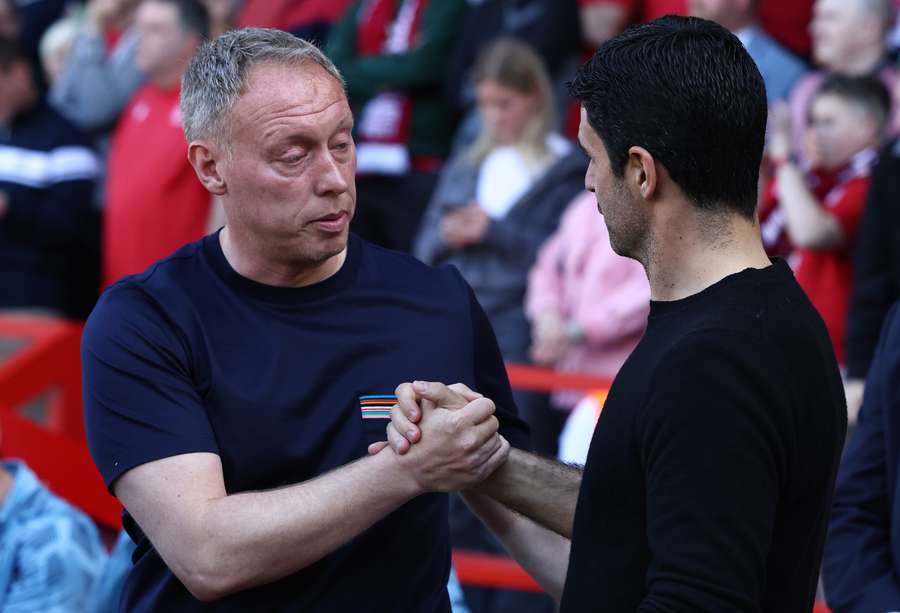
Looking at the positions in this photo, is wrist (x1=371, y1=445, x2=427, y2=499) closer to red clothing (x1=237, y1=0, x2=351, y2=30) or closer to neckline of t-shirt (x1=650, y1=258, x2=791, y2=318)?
neckline of t-shirt (x1=650, y1=258, x2=791, y2=318)

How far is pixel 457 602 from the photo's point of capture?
3480 millimetres

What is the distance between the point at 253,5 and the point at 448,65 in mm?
1855

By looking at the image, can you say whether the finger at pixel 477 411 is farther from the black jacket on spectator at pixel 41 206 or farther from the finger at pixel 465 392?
the black jacket on spectator at pixel 41 206

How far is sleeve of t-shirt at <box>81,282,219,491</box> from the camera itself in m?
2.45

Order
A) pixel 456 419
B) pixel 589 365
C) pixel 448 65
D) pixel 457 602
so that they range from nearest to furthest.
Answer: pixel 456 419 < pixel 457 602 < pixel 589 365 < pixel 448 65

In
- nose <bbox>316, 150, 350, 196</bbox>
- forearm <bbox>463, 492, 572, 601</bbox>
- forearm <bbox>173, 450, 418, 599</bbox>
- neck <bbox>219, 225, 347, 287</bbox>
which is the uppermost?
nose <bbox>316, 150, 350, 196</bbox>

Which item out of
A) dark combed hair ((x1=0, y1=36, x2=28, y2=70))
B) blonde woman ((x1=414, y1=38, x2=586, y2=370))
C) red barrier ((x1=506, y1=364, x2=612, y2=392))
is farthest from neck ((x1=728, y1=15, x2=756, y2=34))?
dark combed hair ((x1=0, y1=36, x2=28, y2=70))

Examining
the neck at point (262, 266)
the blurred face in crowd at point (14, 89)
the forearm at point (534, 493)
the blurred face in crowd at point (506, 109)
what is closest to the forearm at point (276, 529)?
the forearm at point (534, 493)

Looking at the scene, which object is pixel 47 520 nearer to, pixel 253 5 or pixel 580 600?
pixel 580 600

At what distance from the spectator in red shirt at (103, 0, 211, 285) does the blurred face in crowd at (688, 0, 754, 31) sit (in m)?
2.40

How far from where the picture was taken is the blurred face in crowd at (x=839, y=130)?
5.27 metres

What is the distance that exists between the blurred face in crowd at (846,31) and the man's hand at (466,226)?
5.14 ft

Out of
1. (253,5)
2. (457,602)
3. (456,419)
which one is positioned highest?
(253,5)

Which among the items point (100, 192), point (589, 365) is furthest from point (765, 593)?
point (100, 192)
